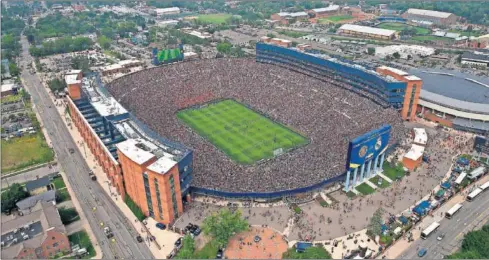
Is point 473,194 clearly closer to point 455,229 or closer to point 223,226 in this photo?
point 455,229

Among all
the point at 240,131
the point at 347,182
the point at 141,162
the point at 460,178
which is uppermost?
the point at 141,162

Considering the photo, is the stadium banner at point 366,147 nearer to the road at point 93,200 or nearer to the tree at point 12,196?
the road at point 93,200

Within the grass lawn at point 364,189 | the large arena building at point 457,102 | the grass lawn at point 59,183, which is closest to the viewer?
the grass lawn at point 364,189

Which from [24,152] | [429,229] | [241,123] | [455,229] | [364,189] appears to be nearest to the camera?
[429,229]

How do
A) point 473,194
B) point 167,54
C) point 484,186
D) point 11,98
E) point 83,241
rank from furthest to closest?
point 167,54
point 11,98
point 484,186
point 473,194
point 83,241

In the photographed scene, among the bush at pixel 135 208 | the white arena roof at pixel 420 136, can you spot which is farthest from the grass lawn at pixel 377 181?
the bush at pixel 135 208

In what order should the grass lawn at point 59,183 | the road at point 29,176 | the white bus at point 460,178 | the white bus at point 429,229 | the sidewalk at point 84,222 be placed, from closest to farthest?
the sidewalk at point 84,222, the white bus at point 429,229, the white bus at point 460,178, the grass lawn at point 59,183, the road at point 29,176

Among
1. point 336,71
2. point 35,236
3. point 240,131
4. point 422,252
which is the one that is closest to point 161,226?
point 35,236

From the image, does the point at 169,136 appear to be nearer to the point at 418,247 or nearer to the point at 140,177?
the point at 140,177
